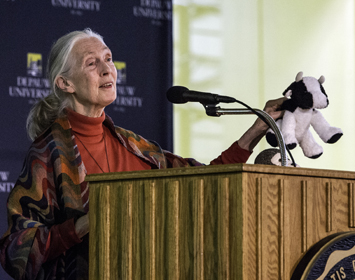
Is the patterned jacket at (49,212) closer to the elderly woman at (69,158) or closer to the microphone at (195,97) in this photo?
the elderly woman at (69,158)

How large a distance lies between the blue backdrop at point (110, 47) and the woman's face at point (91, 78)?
92 centimetres

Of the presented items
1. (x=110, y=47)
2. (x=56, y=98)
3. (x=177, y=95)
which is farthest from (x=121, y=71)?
(x=177, y=95)

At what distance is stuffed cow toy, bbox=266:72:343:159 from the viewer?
177 cm

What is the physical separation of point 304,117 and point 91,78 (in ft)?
2.42

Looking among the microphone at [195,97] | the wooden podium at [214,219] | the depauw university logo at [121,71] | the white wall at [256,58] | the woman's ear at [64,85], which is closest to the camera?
the wooden podium at [214,219]

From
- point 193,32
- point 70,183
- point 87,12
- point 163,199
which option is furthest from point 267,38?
point 163,199

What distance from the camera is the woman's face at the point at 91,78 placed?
81.7 inches

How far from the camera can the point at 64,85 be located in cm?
215

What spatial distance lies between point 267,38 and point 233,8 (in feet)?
1.09

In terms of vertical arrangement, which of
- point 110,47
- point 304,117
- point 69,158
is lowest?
point 69,158

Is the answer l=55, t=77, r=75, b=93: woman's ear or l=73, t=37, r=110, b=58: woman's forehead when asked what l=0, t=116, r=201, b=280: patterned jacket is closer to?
l=55, t=77, r=75, b=93: woman's ear

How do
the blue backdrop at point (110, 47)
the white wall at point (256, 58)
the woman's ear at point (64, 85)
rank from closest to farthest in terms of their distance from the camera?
1. the woman's ear at point (64, 85)
2. the blue backdrop at point (110, 47)
3. the white wall at point (256, 58)

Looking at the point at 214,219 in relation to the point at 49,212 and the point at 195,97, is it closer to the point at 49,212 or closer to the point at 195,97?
the point at 195,97

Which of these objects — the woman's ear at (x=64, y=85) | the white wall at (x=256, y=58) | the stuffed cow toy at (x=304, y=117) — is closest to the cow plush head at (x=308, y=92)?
the stuffed cow toy at (x=304, y=117)
